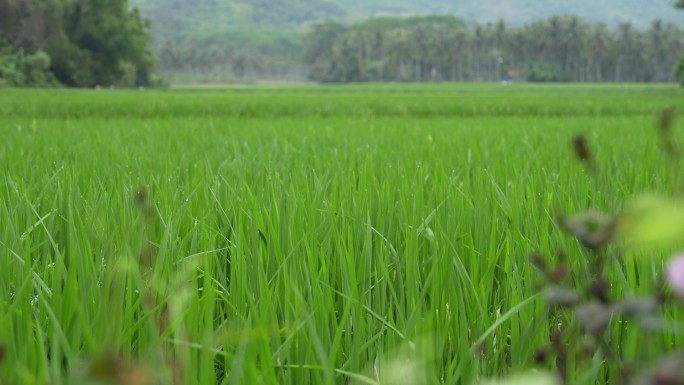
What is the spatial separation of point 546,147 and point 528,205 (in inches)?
96.9

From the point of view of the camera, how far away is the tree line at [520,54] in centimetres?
8250

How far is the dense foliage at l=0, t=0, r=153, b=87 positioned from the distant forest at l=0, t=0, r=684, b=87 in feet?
0.18

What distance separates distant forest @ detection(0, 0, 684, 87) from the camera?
39.1 m

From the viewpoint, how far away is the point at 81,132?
574 cm

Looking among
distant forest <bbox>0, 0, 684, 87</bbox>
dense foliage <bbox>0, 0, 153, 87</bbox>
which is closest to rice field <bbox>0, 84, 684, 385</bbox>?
dense foliage <bbox>0, 0, 153, 87</bbox>

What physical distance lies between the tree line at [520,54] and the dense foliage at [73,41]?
151ft

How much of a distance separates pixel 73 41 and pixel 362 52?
2165 inches

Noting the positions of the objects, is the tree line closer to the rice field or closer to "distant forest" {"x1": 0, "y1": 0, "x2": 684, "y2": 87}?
"distant forest" {"x1": 0, "y1": 0, "x2": 684, "y2": 87}

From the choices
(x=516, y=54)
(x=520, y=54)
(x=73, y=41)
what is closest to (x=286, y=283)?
(x=73, y=41)

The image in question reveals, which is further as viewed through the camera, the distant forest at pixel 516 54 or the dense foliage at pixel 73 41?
the distant forest at pixel 516 54

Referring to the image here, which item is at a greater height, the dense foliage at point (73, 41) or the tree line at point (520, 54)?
the dense foliage at point (73, 41)

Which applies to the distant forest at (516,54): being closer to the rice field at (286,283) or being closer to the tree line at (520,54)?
the tree line at (520,54)

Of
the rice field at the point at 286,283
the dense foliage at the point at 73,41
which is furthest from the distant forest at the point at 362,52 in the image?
the rice field at the point at 286,283

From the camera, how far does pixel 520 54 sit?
87938 millimetres
